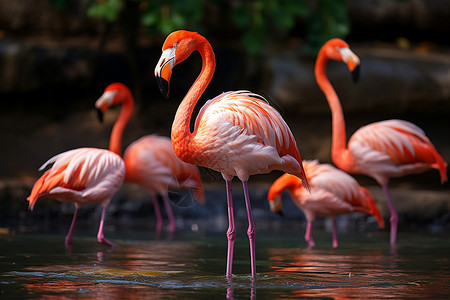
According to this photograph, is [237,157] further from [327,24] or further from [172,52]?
[327,24]

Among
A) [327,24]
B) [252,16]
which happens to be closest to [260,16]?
[252,16]

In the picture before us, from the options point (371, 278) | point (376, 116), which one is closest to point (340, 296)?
point (371, 278)

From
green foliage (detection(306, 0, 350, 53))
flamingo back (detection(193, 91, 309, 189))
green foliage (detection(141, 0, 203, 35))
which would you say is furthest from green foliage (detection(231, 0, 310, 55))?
flamingo back (detection(193, 91, 309, 189))

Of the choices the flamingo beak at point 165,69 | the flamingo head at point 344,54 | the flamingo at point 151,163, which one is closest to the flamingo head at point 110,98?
the flamingo at point 151,163

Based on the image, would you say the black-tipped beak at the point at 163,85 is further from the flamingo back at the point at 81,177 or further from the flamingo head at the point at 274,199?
the flamingo head at the point at 274,199

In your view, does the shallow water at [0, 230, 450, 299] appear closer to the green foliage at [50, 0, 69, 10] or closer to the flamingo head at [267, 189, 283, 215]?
the flamingo head at [267, 189, 283, 215]

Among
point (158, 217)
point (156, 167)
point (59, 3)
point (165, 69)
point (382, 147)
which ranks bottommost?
point (158, 217)

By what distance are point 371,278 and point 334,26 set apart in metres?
→ 5.08

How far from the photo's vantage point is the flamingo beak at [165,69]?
3486 mm

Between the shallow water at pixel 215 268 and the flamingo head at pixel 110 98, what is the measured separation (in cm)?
115

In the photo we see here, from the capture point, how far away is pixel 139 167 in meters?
6.52

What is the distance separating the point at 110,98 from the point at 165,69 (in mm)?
2770

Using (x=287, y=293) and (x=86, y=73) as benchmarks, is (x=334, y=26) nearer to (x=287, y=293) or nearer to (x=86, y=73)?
(x=86, y=73)

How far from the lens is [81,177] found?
196 inches
